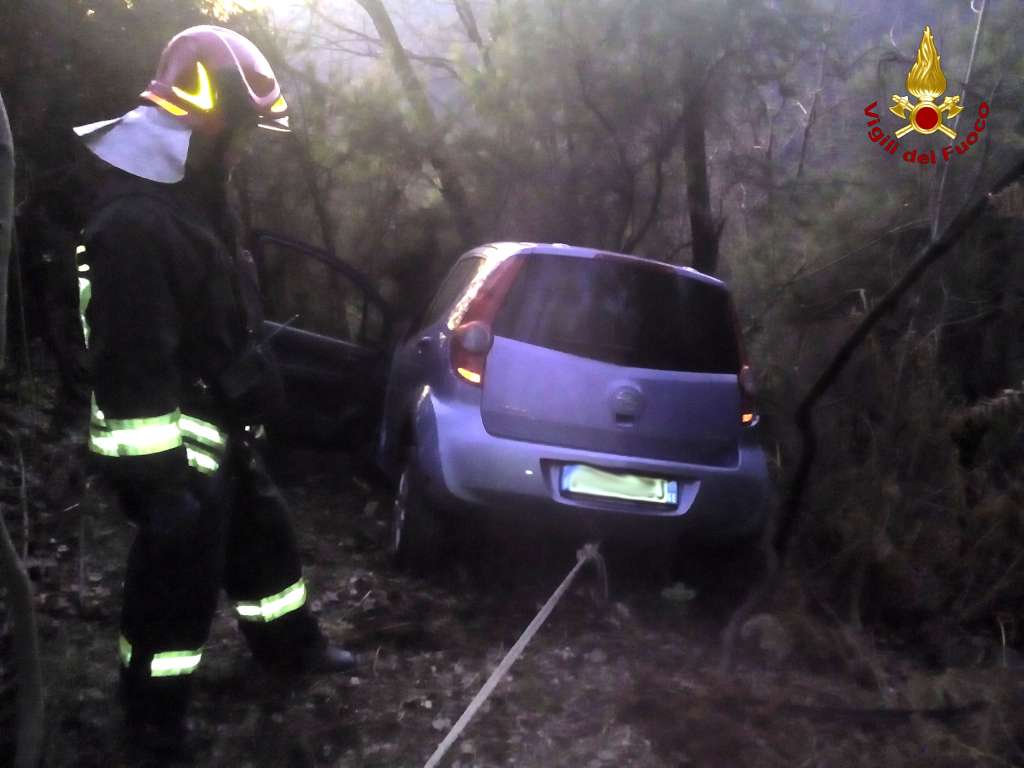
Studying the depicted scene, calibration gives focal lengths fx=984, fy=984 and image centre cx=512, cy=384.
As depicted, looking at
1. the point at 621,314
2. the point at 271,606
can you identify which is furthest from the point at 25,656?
the point at 621,314

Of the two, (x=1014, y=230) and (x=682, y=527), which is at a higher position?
(x=1014, y=230)

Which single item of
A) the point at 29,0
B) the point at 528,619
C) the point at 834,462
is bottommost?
the point at 528,619

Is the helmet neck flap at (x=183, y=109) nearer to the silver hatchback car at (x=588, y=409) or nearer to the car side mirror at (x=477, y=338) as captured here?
the car side mirror at (x=477, y=338)

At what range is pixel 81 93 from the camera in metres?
5.93

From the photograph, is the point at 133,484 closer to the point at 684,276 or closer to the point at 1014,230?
the point at 684,276

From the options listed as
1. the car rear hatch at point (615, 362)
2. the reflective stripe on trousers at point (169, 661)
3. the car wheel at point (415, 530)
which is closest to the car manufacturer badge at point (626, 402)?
the car rear hatch at point (615, 362)

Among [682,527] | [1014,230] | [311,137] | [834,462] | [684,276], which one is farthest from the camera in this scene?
[311,137]

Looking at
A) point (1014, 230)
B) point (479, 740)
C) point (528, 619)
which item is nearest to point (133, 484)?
point (479, 740)

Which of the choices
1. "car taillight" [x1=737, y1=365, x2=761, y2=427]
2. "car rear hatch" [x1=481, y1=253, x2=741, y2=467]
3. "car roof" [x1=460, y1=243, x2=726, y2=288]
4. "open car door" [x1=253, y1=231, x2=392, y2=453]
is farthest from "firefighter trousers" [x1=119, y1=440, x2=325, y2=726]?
"open car door" [x1=253, y1=231, x2=392, y2=453]

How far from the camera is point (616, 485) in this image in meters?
4.13

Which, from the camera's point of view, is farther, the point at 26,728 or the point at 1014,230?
the point at 1014,230

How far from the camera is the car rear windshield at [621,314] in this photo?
4246mm

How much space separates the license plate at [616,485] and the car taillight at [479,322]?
567mm

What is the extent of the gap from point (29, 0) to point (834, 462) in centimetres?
515
